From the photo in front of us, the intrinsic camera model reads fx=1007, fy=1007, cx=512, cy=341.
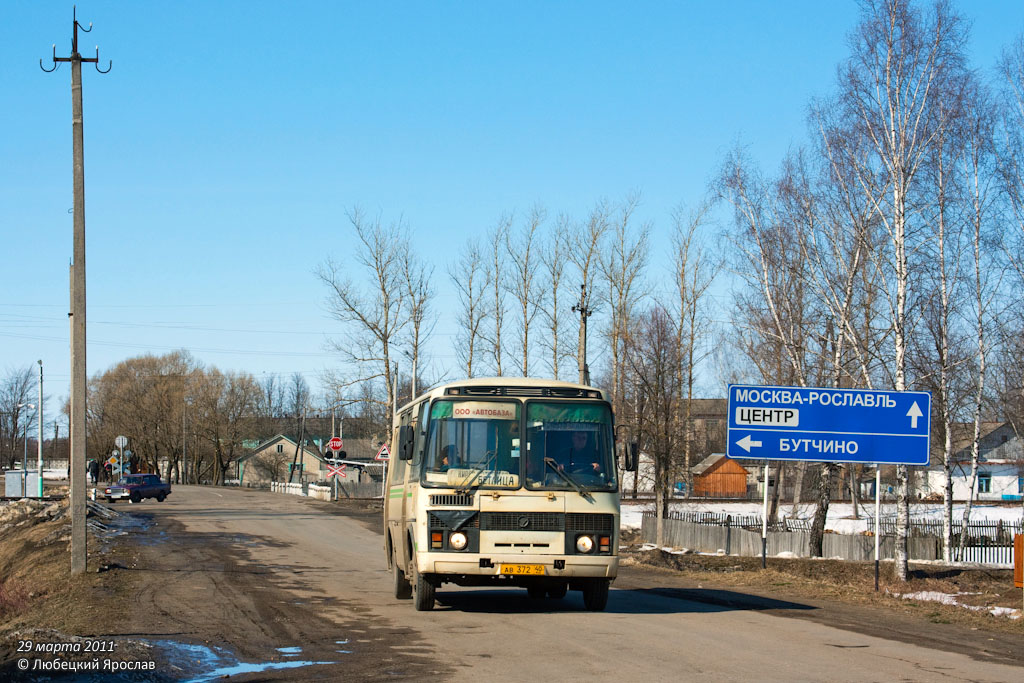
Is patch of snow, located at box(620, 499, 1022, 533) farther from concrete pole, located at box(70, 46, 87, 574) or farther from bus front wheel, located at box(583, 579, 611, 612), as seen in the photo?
bus front wheel, located at box(583, 579, 611, 612)

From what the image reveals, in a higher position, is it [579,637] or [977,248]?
[977,248]

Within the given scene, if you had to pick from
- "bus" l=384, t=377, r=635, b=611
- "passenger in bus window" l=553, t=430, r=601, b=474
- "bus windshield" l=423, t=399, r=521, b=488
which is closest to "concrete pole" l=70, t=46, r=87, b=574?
"bus" l=384, t=377, r=635, b=611

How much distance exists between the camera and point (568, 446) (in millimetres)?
12719

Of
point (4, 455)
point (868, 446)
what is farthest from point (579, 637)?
point (4, 455)

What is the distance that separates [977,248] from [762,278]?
7293 mm

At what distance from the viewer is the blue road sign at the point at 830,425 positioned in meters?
19.2

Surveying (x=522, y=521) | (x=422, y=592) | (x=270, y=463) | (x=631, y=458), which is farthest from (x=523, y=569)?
(x=270, y=463)

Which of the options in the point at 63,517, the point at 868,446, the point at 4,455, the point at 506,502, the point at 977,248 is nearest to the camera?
the point at 506,502

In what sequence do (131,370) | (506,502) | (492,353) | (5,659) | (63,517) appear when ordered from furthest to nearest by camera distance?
(131,370) < (492,353) < (63,517) < (506,502) < (5,659)

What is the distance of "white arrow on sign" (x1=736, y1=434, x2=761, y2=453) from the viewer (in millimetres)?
20078

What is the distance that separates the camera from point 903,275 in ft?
70.4

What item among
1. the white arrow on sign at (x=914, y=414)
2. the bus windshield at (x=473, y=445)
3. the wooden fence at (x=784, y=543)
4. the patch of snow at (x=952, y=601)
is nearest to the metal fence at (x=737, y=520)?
the wooden fence at (x=784, y=543)

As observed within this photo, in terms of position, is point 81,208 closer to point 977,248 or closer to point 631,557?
point 631,557

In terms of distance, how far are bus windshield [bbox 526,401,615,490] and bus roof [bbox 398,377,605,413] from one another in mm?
172
